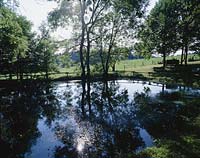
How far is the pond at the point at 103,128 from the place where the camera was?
1136 cm

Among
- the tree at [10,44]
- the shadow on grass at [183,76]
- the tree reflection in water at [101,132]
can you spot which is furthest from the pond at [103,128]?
the shadow on grass at [183,76]

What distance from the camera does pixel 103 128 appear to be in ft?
49.7

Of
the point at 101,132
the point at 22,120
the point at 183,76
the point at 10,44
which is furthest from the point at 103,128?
the point at 183,76

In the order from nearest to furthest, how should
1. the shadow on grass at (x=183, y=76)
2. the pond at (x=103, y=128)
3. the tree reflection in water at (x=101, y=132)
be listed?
the pond at (x=103, y=128) < the tree reflection in water at (x=101, y=132) < the shadow on grass at (x=183, y=76)

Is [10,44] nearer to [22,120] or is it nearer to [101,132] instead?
[22,120]

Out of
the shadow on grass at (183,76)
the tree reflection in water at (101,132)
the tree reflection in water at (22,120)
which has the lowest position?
the tree reflection in water at (22,120)

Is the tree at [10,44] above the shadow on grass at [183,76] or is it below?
above

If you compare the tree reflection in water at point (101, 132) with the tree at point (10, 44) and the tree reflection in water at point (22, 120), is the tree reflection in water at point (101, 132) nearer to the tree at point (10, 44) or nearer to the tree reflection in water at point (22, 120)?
the tree reflection in water at point (22, 120)

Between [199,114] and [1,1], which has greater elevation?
[1,1]

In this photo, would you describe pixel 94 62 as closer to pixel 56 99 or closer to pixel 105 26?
pixel 105 26

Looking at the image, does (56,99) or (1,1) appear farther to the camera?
(56,99)

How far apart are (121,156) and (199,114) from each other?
792 centimetres

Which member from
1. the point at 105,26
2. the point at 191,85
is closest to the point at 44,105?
the point at 191,85

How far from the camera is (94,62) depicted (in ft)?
181
